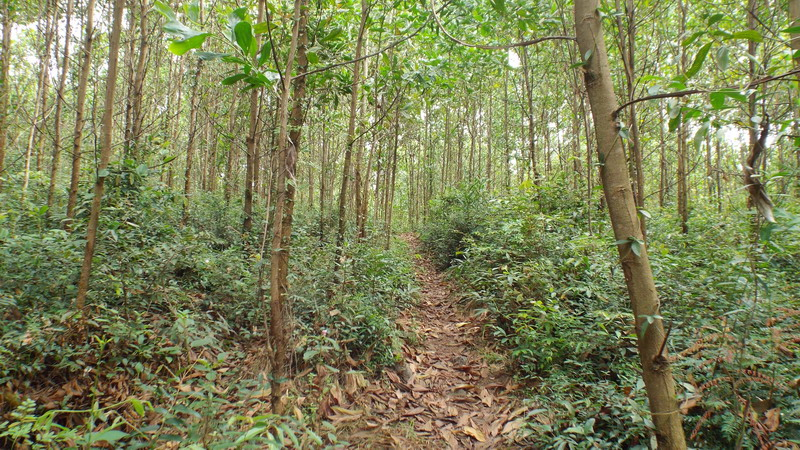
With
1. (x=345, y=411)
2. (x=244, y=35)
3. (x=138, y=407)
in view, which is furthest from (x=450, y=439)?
(x=244, y=35)

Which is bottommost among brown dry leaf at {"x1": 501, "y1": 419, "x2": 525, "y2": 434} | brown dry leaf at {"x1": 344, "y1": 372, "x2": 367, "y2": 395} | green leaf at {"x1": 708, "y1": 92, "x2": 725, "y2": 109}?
brown dry leaf at {"x1": 501, "y1": 419, "x2": 525, "y2": 434}

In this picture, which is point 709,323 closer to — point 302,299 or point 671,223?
point 302,299

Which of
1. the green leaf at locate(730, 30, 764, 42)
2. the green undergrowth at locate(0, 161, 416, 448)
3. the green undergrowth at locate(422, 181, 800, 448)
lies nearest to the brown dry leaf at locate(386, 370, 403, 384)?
the green undergrowth at locate(0, 161, 416, 448)

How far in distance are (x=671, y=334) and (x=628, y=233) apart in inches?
89.9

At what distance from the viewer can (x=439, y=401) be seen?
10.8 feet

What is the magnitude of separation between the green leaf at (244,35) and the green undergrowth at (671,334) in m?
1.56

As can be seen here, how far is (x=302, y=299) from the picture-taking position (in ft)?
12.2

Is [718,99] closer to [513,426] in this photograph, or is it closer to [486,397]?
[513,426]

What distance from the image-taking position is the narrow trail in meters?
2.74

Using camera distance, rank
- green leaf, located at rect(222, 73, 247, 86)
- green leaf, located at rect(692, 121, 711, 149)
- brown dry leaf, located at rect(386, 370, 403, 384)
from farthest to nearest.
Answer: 1. brown dry leaf, located at rect(386, 370, 403, 384)
2. green leaf, located at rect(222, 73, 247, 86)
3. green leaf, located at rect(692, 121, 711, 149)

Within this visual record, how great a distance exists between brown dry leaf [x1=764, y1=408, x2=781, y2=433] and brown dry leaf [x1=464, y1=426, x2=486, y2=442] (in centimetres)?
169

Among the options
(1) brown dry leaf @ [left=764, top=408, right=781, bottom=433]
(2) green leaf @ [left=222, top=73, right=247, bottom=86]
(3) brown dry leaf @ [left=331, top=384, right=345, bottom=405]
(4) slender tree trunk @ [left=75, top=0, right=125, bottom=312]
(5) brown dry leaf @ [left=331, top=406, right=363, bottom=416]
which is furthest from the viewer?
(3) brown dry leaf @ [left=331, top=384, right=345, bottom=405]

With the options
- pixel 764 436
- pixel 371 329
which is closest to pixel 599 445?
pixel 764 436

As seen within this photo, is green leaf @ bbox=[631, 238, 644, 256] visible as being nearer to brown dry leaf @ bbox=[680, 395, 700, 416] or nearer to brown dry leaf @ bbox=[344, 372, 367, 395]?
brown dry leaf @ bbox=[680, 395, 700, 416]
